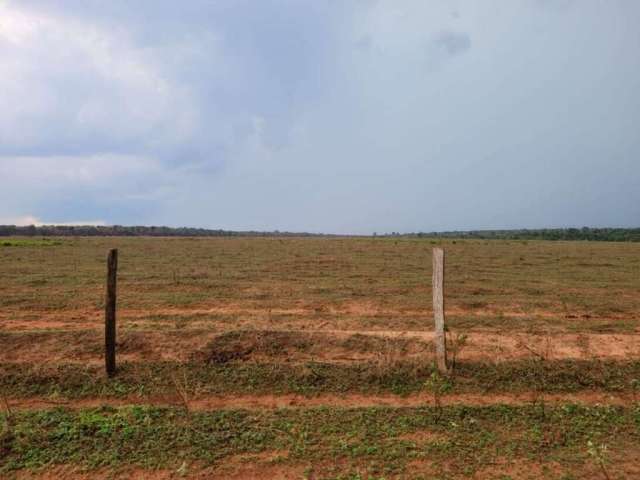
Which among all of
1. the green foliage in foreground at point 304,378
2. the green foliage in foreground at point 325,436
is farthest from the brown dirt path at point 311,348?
the green foliage in foreground at point 325,436

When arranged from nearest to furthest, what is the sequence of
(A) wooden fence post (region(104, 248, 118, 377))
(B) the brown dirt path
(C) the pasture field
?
(C) the pasture field < (A) wooden fence post (region(104, 248, 118, 377)) < (B) the brown dirt path

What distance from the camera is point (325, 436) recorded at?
4926 mm

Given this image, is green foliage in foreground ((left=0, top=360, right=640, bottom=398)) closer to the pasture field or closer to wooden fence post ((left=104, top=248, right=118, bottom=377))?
the pasture field

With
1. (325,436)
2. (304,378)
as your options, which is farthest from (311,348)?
(325,436)

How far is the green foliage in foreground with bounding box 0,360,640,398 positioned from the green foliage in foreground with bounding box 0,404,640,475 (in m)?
0.71

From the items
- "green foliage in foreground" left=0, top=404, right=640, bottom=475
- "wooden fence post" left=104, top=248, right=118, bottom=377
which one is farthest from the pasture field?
"wooden fence post" left=104, top=248, right=118, bottom=377

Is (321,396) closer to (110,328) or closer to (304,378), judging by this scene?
(304,378)

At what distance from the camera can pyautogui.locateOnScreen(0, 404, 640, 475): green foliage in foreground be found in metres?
4.51

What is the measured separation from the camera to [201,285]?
1602cm

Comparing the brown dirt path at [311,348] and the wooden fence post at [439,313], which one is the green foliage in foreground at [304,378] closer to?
the wooden fence post at [439,313]

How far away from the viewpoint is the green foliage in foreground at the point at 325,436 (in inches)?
177

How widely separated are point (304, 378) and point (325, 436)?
5.50 ft

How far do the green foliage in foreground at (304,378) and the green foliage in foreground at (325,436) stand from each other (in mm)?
707

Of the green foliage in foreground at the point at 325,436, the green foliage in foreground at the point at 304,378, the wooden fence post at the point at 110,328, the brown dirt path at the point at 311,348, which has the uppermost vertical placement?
the wooden fence post at the point at 110,328
